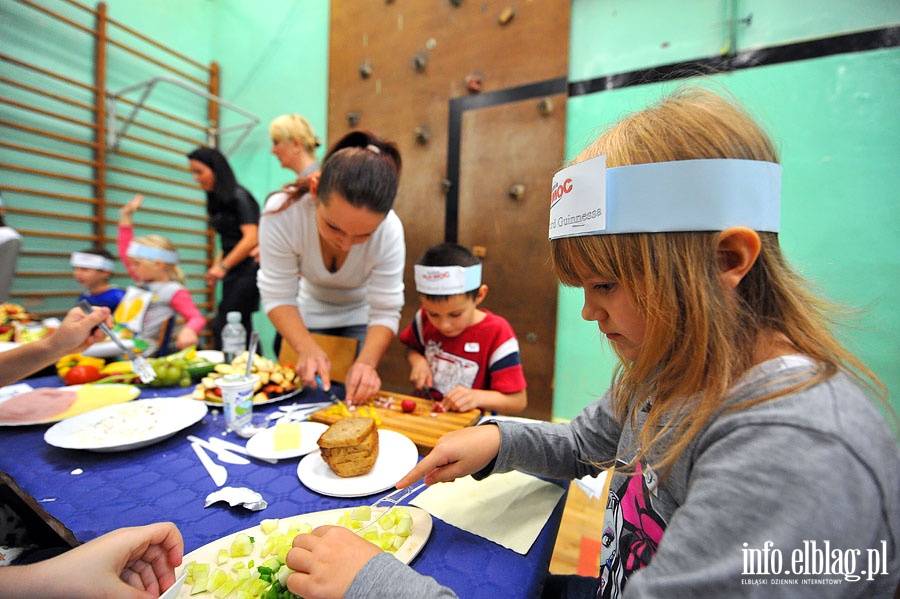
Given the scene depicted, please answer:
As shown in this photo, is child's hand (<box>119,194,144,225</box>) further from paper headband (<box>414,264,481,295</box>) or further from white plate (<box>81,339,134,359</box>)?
paper headband (<box>414,264,481,295</box>)

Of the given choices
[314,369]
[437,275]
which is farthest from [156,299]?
[437,275]

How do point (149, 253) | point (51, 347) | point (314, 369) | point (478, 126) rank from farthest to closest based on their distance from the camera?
point (478, 126) < point (149, 253) < point (314, 369) < point (51, 347)

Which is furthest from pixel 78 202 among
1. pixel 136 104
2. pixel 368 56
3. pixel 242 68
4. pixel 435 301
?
pixel 435 301

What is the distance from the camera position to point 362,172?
1190mm

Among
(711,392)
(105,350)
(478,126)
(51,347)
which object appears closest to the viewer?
(711,392)

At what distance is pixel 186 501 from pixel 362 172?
897 millimetres

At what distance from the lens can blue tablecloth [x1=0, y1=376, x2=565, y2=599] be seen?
569 mm

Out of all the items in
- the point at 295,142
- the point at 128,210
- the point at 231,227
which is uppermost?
the point at 295,142

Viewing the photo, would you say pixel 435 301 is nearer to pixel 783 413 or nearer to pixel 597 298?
pixel 597 298

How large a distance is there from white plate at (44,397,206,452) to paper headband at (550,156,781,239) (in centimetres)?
100

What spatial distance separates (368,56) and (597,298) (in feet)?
10.2

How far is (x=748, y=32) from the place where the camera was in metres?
1.94

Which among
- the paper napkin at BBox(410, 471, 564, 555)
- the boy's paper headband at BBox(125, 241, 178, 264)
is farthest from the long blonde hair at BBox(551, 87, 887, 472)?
the boy's paper headband at BBox(125, 241, 178, 264)

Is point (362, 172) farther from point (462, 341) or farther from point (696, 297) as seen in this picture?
point (696, 297)
